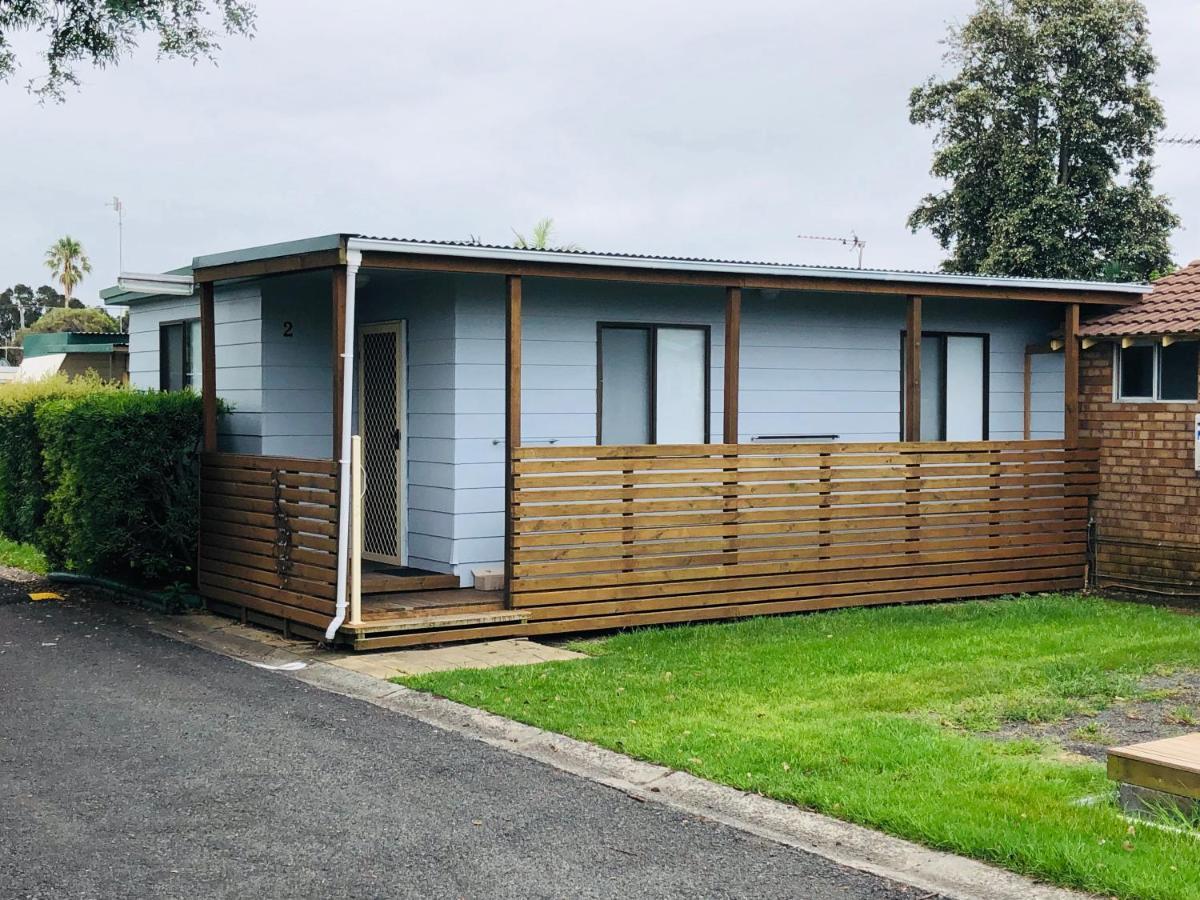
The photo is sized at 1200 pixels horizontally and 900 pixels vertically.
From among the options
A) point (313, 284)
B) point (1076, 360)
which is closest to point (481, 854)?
point (313, 284)

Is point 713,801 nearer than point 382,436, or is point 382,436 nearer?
point 713,801

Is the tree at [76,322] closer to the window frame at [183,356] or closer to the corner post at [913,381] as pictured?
the window frame at [183,356]

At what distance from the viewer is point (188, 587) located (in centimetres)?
1180

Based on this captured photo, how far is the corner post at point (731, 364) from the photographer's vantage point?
11.2 metres

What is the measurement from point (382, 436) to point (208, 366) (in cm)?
172

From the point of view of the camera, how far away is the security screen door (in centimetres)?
1209

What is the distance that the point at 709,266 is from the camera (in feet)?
36.3

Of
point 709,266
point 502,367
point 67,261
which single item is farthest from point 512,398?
point 67,261

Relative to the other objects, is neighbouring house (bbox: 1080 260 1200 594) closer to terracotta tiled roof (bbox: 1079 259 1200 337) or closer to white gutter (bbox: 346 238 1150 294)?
terracotta tiled roof (bbox: 1079 259 1200 337)

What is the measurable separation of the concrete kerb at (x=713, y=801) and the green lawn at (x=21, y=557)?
680 centimetres

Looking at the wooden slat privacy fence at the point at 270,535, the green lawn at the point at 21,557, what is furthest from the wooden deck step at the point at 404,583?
the green lawn at the point at 21,557

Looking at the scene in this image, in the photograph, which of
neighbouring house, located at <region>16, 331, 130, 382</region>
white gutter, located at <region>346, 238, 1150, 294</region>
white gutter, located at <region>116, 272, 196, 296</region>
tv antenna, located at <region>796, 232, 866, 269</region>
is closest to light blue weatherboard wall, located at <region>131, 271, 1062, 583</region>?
white gutter, located at <region>116, 272, 196, 296</region>

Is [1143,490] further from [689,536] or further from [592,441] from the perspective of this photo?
[592,441]

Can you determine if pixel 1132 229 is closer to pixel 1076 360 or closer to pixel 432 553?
pixel 1076 360
